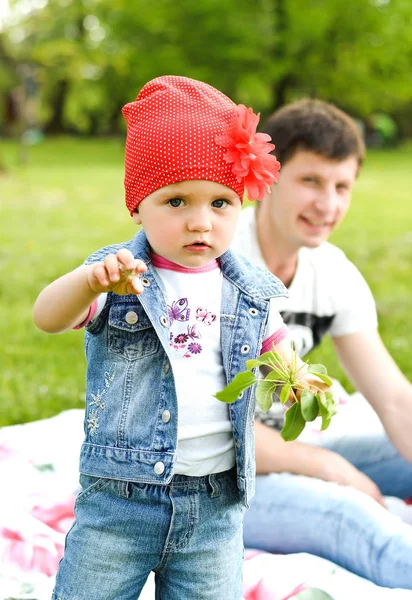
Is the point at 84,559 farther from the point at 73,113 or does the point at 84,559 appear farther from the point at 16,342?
the point at 73,113

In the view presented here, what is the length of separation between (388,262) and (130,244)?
558 cm

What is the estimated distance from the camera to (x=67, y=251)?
722cm

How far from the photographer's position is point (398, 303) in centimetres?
557

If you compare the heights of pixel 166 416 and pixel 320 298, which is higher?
pixel 320 298

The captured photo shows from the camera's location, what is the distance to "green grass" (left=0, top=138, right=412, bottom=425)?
12.8ft

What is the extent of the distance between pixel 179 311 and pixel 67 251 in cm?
565

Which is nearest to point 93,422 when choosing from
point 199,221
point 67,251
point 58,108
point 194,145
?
point 199,221

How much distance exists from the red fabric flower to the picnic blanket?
3.88 feet

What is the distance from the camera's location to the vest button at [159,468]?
1.65 metres

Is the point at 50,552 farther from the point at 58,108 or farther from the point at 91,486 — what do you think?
the point at 58,108

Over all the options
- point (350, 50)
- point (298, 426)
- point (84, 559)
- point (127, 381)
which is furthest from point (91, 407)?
point (350, 50)

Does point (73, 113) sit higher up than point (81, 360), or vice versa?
point (73, 113)

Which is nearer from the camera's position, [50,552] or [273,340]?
[273,340]

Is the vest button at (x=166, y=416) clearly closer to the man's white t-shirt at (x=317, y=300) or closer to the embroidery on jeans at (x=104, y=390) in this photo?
the embroidery on jeans at (x=104, y=390)
